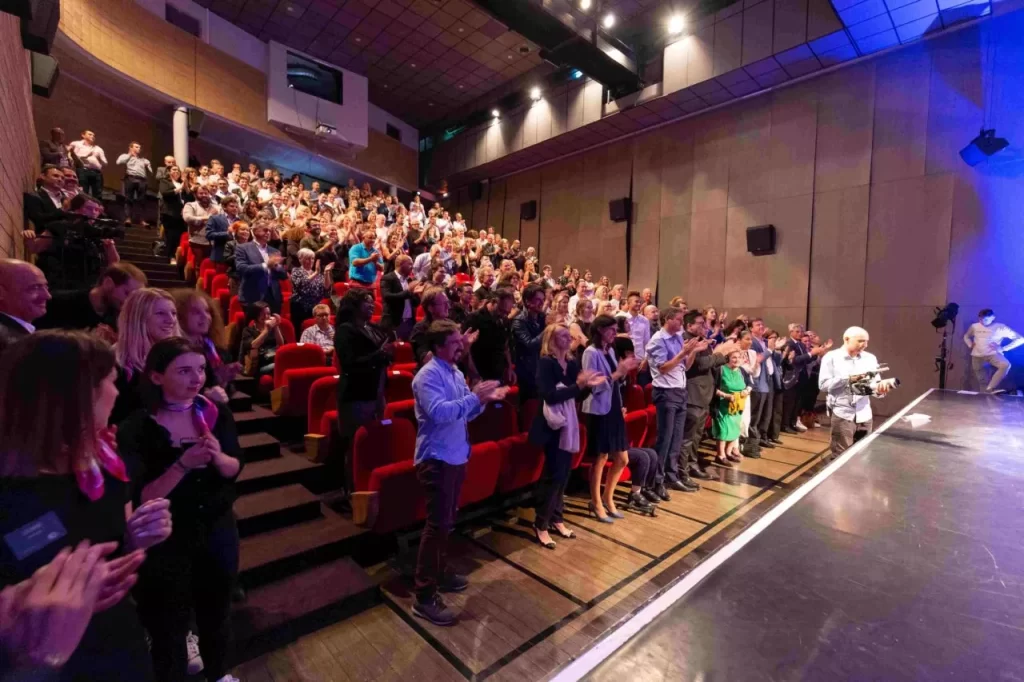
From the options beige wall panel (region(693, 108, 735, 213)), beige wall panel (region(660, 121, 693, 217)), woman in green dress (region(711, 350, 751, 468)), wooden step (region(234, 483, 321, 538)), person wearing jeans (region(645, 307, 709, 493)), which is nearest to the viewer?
wooden step (region(234, 483, 321, 538))

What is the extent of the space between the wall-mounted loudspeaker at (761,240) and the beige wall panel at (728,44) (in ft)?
7.49

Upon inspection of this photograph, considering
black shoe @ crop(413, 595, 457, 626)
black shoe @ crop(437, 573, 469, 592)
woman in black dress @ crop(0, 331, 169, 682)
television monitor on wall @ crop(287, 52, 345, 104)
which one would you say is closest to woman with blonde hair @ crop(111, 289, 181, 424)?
woman in black dress @ crop(0, 331, 169, 682)

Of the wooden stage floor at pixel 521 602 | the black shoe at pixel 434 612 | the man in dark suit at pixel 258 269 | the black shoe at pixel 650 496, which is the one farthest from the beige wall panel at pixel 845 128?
the black shoe at pixel 434 612

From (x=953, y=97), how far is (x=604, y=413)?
21.8ft

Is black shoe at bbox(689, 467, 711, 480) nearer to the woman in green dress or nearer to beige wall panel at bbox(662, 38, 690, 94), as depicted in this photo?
the woman in green dress

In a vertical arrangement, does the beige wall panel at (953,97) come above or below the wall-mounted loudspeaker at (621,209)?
above

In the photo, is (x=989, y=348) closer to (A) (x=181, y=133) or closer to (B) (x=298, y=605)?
(B) (x=298, y=605)

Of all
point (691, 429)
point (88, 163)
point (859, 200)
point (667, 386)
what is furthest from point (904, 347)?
point (88, 163)

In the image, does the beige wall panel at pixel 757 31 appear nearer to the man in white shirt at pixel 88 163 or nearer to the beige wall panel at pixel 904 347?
the beige wall panel at pixel 904 347

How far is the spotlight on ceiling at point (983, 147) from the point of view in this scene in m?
5.50

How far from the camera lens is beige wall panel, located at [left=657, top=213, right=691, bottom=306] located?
28.0ft

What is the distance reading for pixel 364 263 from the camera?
14.4ft

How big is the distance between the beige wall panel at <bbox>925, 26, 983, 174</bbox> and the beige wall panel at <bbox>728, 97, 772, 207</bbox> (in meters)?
1.90

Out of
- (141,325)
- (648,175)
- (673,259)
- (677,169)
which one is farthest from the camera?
(648,175)
